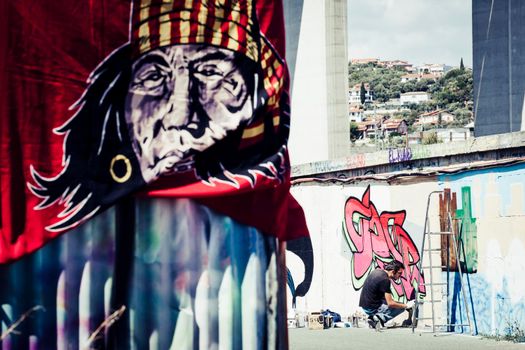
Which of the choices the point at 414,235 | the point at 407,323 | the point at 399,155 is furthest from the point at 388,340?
the point at 399,155

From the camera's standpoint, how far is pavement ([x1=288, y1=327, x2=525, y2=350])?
1597 cm

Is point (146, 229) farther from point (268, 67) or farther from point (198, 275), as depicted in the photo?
point (268, 67)

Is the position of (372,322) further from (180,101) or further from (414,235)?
(180,101)

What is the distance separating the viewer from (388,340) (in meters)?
17.3

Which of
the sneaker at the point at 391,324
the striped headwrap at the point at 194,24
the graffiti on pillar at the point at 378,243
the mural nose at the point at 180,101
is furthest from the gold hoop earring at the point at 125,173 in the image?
the sneaker at the point at 391,324

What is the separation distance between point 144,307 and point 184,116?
914 mm

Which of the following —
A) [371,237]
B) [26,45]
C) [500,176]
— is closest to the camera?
[26,45]

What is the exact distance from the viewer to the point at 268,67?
5.64 meters

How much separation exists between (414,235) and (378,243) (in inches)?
44.9

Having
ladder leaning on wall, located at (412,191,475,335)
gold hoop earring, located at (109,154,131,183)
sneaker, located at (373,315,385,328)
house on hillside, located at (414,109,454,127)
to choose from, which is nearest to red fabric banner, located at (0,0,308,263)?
gold hoop earring, located at (109,154,131,183)

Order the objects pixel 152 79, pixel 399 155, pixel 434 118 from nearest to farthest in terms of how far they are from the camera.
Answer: pixel 152 79 < pixel 399 155 < pixel 434 118

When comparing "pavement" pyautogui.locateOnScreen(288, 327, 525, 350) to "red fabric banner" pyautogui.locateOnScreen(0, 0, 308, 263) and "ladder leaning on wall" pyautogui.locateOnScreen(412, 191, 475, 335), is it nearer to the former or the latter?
"ladder leaning on wall" pyautogui.locateOnScreen(412, 191, 475, 335)

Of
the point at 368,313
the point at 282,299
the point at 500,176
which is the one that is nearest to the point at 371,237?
the point at 368,313

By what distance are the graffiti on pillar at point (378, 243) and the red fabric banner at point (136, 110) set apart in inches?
575
